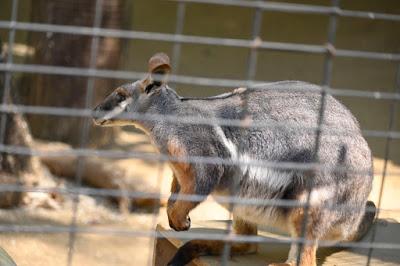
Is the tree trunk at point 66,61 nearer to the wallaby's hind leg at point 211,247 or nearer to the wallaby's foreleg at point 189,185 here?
the wallaby's hind leg at point 211,247

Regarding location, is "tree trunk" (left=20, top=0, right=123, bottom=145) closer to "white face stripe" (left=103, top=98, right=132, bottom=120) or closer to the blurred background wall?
the blurred background wall

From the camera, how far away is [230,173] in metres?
3.94

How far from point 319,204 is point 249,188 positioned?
386 mm

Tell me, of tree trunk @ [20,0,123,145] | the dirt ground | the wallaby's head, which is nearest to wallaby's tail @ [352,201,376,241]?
the dirt ground

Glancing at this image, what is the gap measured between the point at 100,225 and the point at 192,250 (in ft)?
8.53

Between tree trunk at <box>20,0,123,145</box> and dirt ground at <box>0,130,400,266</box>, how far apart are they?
81cm

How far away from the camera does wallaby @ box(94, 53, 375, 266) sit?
12.4 feet

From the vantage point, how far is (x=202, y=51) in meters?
9.73

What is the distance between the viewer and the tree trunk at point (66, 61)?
7.30m

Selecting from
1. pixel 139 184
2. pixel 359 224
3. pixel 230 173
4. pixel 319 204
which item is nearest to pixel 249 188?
pixel 230 173

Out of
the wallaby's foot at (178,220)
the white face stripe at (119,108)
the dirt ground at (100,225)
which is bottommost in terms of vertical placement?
the dirt ground at (100,225)

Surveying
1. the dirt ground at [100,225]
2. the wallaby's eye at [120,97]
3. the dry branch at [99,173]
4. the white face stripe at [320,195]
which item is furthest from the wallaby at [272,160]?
the dry branch at [99,173]

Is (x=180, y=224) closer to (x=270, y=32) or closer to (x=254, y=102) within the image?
(x=254, y=102)

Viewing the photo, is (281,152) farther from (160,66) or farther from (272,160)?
(160,66)
